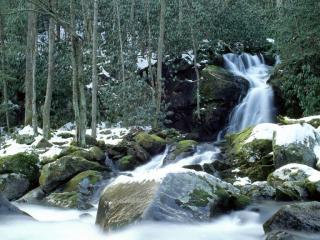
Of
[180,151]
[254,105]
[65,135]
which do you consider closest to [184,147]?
[180,151]

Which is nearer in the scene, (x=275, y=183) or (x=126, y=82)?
(x=275, y=183)

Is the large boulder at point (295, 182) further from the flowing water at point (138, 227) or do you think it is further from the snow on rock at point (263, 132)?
the snow on rock at point (263, 132)

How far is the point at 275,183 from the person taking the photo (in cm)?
1084

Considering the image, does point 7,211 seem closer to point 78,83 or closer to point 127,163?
point 127,163

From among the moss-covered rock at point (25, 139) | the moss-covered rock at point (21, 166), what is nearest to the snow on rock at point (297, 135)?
the moss-covered rock at point (21, 166)

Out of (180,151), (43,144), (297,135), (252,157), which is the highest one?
(297,135)

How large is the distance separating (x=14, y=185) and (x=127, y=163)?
3.62m

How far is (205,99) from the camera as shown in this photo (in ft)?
73.7

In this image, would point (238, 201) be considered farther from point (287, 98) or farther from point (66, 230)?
point (287, 98)

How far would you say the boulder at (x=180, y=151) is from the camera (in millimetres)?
15336

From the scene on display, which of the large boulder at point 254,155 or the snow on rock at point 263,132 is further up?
the snow on rock at point 263,132

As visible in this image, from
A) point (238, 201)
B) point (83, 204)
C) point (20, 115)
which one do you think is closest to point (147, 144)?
point (83, 204)

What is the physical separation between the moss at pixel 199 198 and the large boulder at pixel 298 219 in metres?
1.11

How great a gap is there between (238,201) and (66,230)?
125 inches
